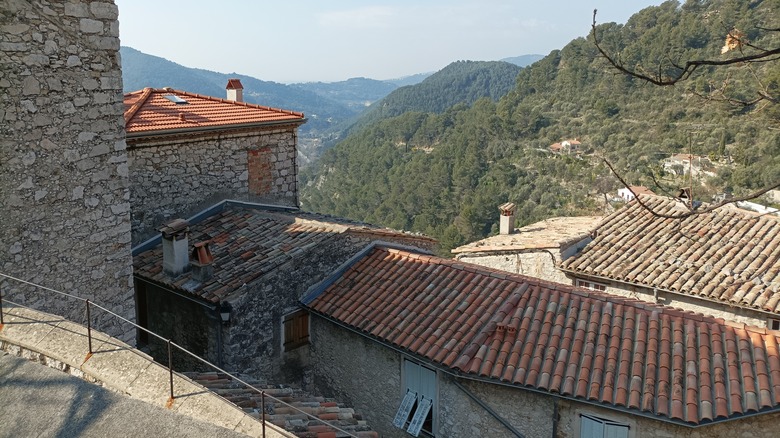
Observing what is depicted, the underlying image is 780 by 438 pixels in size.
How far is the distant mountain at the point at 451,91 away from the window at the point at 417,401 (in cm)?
9749

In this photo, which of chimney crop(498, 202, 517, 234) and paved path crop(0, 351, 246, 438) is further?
chimney crop(498, 202, 517, 234)

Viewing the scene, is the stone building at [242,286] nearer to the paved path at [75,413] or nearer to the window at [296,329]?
the window at [296,329]

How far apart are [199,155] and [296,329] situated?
3.76m

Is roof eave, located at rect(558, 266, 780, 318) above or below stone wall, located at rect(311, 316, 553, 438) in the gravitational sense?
above

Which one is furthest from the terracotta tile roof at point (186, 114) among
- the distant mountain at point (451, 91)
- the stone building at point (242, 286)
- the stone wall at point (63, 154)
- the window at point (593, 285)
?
the distant mountain at point (451, 91)

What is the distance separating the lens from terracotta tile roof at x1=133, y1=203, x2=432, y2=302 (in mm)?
8531

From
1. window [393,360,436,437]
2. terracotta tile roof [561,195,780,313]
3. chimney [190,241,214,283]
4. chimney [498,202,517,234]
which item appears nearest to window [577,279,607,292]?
terracotta tile roof [561,195,780,313]

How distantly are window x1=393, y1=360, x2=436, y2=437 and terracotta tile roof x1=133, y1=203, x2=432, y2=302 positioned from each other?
2.44 metres

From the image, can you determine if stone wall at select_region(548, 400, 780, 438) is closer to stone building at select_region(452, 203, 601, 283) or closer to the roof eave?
the roof eave

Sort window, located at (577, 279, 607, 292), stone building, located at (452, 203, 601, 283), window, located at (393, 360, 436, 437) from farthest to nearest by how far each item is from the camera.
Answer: stone building, located at (452, 203, 601, 283) < window, located at (577, 279, 607, 292) < window, located at (393, 360, 436, 437)

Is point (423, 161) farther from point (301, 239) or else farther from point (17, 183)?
point (17, 183)

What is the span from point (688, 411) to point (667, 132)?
109 feet

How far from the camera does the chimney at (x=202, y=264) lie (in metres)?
8.62

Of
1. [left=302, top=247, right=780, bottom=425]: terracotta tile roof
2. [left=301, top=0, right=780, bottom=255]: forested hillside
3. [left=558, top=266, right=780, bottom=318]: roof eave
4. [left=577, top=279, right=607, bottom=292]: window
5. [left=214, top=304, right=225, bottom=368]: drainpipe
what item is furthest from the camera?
[left=301, top=0, right=780, bottom=255]: forested hillside
